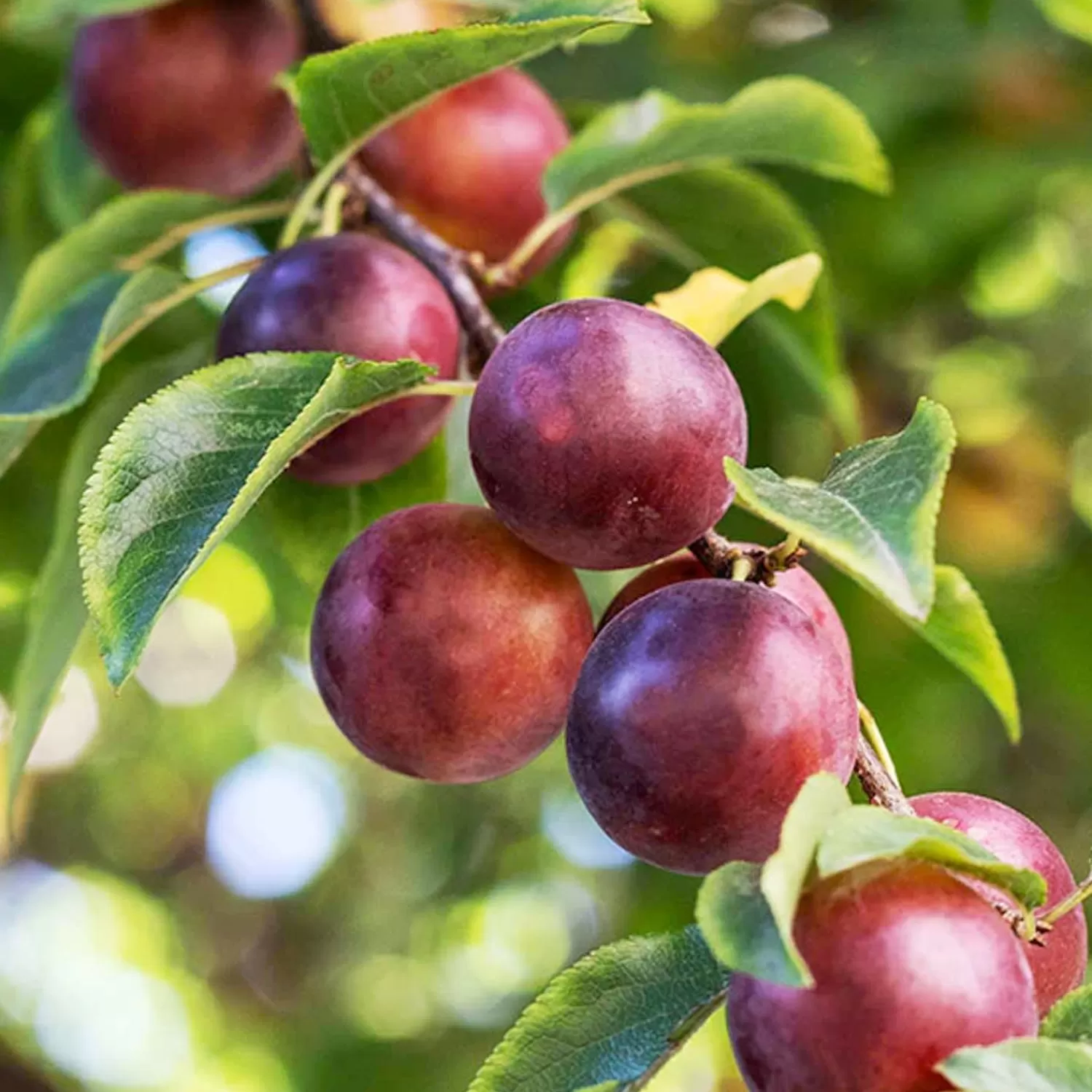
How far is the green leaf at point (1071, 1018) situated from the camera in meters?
0.49

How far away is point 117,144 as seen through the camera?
106 cm

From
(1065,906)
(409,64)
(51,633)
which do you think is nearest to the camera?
(1065,906)

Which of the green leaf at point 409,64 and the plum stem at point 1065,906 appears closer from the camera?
the plum stem at point 1065,906

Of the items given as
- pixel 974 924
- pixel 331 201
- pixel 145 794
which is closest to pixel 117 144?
pixel 331 201

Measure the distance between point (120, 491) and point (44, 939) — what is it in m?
3.34

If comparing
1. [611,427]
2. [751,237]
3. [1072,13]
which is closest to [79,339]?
[611,427]

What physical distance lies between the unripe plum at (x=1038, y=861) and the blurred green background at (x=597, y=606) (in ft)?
1.35

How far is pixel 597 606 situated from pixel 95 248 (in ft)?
1.27

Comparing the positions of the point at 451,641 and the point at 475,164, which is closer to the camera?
the point at 451,641

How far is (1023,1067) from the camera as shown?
416 millimetres

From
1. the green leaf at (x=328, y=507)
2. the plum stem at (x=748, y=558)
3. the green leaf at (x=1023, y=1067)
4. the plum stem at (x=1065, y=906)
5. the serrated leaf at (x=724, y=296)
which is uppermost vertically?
the green leaf at (x=1023, y=1067)

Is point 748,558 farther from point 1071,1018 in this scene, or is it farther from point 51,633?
point 51,633

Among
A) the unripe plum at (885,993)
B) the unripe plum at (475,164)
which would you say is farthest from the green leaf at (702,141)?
the unripe plum at (885,993)

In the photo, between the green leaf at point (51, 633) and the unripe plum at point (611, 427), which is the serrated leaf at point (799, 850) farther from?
the green leaf at point (51, 633)
